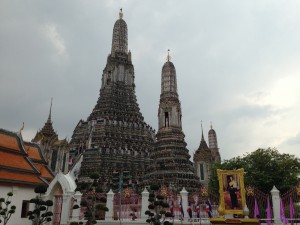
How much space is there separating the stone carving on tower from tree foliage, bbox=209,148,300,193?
2300 cm

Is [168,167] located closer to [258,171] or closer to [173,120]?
[173,120]

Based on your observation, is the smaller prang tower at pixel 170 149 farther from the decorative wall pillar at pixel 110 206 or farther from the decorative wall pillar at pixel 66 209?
the decorative wall pillar at pixel 66 209

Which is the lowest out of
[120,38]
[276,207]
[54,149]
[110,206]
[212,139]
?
[110,206]

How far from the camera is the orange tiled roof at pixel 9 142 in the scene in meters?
20.9

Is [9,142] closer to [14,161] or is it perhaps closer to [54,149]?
[14,161]

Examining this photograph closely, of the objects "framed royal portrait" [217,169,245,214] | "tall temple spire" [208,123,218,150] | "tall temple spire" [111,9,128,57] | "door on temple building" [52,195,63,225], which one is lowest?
"door on temple building" [52,195,63,225]

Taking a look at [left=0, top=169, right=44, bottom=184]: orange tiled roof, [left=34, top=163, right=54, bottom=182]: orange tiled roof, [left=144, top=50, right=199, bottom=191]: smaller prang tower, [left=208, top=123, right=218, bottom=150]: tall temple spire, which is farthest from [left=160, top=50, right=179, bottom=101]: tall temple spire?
[left=208, top=123, right=218, bottom=150]: tall temple spire

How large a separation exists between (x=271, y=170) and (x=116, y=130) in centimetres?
3419

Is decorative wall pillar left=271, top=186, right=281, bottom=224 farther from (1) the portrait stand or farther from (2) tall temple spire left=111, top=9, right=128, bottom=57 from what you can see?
(2) tall temple spire left=111, top=9, right=128, bottom=57

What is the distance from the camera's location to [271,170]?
30141 millimetres

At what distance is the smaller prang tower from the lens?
37188 mm

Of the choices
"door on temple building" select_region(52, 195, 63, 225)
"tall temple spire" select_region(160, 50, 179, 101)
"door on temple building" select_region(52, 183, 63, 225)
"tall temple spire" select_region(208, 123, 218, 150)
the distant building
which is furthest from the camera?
"tall temple spire" select_region(208, 123, 218, 150)

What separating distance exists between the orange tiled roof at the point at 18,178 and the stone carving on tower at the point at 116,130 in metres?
27.9

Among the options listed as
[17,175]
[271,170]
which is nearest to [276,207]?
[271,170]
